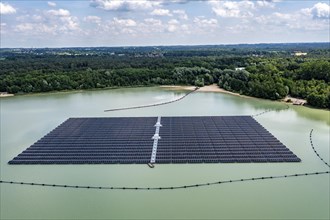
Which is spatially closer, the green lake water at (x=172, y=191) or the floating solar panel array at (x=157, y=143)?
the green lake water at (x=172, y=191)

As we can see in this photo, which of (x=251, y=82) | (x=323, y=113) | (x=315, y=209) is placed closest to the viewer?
(x=315, y=209)

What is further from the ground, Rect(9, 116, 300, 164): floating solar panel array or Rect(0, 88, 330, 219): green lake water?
Rect(9, 116, 300, 164): floating solar panel array

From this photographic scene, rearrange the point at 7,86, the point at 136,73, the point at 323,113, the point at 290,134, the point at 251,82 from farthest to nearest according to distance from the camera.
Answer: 1. the point at 136,73
2. the point at 7,86
3. the point at 251,82
4. the point at 323,113
5. the point at 290,134

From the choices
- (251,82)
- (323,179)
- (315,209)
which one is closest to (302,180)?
(323,179)

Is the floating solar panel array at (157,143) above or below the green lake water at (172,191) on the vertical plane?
above

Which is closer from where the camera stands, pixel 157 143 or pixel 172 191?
pixel 172 191

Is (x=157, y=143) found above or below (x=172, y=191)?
above

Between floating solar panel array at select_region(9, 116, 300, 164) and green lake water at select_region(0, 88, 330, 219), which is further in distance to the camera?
floating solar panel array at select_region(9, 116, 300, 164)

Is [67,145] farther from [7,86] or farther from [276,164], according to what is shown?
[7,86]
